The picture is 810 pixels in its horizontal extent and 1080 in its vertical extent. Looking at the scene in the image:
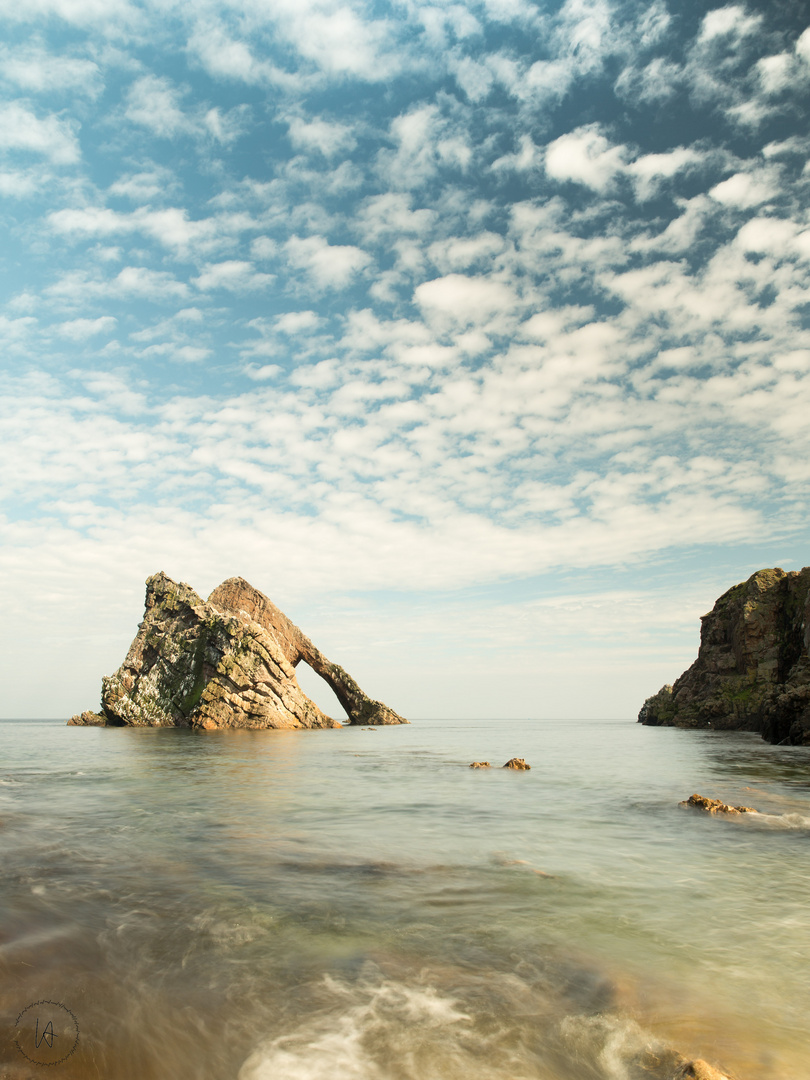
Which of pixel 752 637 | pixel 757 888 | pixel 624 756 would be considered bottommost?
pixel 624 756

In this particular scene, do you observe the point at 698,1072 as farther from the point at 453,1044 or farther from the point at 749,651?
the point at 749,651

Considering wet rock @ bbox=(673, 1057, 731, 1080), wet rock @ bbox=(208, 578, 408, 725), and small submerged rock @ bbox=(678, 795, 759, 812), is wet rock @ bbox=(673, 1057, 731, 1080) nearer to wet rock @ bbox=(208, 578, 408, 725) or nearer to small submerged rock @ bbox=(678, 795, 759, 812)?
small submerged rock @ bbox=(678, 795, 759, 812)

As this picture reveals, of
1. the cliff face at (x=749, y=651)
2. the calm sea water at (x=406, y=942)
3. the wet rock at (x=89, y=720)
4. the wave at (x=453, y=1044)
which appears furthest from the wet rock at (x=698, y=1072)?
the wet rock at (x=89, y=720)

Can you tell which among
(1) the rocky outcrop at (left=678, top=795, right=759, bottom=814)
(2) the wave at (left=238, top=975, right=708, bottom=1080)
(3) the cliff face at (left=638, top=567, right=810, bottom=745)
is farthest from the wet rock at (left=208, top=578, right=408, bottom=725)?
(2) the wave at (left=238, top=975, right=708, bottom=1080)

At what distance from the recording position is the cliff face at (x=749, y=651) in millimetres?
64188

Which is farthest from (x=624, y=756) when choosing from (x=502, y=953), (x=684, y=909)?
(x=502, y=953)

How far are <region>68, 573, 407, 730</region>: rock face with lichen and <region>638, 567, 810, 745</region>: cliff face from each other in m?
50.1

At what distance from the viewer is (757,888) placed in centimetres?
823

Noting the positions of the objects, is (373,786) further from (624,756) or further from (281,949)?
(624,756)

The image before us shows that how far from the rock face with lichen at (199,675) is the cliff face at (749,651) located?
164 ft

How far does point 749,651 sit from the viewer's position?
229 feet

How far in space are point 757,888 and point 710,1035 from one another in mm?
4780

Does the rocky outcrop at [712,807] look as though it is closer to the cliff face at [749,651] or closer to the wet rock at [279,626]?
the cliff face at [749,651]

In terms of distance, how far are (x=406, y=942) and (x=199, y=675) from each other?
6501cm
